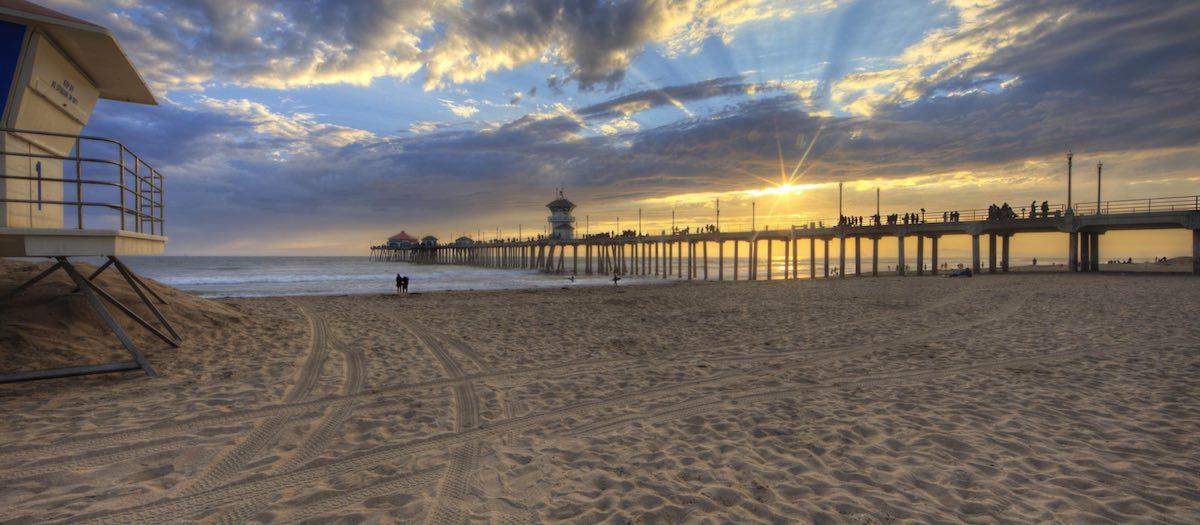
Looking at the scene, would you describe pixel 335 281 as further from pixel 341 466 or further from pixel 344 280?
pixel 341 466

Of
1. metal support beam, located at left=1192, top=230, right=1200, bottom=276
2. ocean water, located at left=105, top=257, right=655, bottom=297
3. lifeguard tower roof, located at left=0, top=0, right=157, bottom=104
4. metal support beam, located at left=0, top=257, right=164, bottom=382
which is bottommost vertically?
ocean water, located at left=105, top=257, right=655, bottom=297

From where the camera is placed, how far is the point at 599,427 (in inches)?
191

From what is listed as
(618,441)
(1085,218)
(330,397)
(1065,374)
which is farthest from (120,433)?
(1085,218)

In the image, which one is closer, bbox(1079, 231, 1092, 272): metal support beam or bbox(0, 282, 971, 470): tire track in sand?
bbox(0, 282, 971, 470): tire track in sand

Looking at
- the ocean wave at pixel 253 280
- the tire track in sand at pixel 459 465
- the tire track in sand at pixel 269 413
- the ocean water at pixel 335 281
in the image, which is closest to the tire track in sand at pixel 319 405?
the tire track in sand at pixel 269 413

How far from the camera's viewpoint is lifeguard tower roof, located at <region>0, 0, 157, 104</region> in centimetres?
569

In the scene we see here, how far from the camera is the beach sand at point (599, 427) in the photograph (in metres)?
3.29

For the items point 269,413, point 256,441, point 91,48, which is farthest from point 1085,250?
point 91,48

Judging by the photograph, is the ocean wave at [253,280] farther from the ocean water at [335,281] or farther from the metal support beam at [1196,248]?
the metal support beam at [1196,248]

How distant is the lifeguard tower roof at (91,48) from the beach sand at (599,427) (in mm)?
3454

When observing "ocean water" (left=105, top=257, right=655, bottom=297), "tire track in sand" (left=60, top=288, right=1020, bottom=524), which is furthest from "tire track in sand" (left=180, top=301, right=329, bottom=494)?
"ocean water" (left=105, top=257, right=655, bottom=297)

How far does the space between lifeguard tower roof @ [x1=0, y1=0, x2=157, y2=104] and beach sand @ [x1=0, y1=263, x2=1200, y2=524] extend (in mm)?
3454

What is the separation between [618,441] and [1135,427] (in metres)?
5.02

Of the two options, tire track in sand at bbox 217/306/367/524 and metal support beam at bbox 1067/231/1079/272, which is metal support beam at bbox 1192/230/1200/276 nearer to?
metal support beam at bbox 1067/231/1079/272
